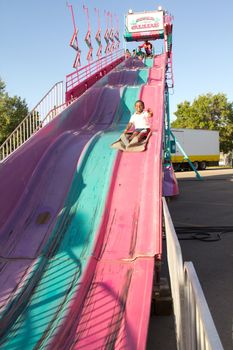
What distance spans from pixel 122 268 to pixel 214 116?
2373 inches

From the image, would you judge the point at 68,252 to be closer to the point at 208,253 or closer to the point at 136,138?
the point at 208,253

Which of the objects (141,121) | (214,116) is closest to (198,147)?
(214,116)

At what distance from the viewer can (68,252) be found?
5.61 m

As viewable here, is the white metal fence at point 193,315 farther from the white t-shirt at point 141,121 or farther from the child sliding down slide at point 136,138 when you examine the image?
the white t-shirt at point 141,121

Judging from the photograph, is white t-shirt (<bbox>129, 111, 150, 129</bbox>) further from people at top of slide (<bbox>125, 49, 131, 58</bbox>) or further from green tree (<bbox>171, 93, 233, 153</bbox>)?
green tree (<bbox>171, 93, 233, 153</bbox>)

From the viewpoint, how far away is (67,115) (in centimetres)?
1163

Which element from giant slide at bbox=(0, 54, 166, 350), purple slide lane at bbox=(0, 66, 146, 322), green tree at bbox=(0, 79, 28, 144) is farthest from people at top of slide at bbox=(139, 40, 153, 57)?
green tree at bbox=(0, 79, 28, 144)

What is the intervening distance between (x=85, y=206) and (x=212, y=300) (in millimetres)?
2484

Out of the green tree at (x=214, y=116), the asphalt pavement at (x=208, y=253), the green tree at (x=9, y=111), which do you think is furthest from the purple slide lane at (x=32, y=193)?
the green tree at (x=214, y=116)

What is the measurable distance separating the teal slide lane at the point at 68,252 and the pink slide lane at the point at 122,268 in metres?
0.13

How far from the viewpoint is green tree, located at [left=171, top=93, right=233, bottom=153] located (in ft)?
201

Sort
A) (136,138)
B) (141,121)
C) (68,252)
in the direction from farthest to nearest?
(141,121) < (136,138) < (68,252)

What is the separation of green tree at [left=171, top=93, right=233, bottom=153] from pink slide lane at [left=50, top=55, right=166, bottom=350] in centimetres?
5485

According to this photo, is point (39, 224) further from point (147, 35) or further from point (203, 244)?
point (147, 35)
